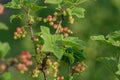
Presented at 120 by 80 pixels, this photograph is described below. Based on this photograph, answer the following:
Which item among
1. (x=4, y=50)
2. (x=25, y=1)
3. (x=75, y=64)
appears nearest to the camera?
(x=4, y=50)

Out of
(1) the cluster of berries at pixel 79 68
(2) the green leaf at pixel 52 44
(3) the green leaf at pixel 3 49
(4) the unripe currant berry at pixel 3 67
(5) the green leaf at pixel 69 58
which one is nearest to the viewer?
(4) the unripe currant berry at pixel 3 67

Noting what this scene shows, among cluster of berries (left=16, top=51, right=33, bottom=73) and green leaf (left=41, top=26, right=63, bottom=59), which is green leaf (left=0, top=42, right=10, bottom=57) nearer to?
cluster of berries (left=16, top=51, right=33, bottom=73)

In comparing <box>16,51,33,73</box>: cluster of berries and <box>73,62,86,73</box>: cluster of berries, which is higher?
<box>16,51,33,73</box>: cluster of berries

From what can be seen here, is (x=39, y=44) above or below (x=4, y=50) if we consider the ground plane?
below

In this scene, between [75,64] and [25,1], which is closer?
[25,1]

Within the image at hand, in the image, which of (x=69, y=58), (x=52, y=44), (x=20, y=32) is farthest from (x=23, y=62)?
(x=69, y=58)

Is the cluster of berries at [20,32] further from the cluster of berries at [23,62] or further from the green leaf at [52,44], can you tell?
the cluster of berries at [23,62]

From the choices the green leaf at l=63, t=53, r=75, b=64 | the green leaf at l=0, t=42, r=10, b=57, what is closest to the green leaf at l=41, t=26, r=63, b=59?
the green leaf at l=63, t=53, r=75, b=64

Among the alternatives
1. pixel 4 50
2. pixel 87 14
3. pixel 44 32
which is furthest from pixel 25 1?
pixel 87 14

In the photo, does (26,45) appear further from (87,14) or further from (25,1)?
(25,1)

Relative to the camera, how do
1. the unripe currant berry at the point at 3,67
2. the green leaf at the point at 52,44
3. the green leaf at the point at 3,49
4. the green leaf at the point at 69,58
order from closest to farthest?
the unripe currant berry at the point at 3,67
the green leaf at the point at 3,49
the green leaf at the point at 52,44
the green leaf at the point at 69,58

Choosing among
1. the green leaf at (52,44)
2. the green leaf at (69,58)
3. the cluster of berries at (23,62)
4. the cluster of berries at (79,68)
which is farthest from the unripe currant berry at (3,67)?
the cluster of berries at (79,68)
